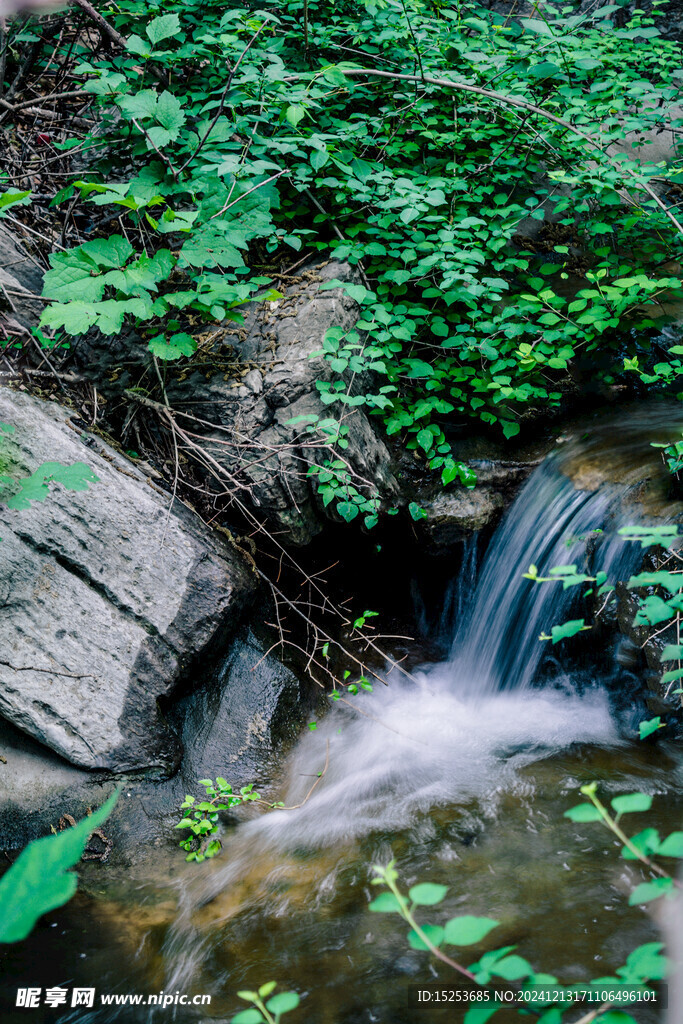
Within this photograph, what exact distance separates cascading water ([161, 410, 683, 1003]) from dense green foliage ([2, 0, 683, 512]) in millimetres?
578

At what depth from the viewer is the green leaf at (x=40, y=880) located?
0.56 m

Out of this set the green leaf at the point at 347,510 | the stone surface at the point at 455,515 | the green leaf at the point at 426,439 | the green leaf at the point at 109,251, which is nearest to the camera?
the green leaf at the point at 109,251

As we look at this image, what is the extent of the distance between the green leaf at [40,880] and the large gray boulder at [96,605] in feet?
7.92

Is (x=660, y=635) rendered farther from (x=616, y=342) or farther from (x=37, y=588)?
(x=37, y=588)

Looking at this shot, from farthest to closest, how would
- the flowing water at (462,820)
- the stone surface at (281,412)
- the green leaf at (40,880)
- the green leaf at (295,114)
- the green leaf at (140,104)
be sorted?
the stone surface at (281,412), the green leaf at (295,114), the green leaf at (140,104), the flowing water at (462,820), the green leaf at (40,880)

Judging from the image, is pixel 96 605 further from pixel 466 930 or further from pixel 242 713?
pixel 466 930

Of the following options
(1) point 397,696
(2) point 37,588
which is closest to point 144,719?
(2) point 37,588

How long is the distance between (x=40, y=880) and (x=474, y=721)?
318cm

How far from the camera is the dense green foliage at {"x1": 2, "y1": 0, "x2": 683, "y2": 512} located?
10.8 ft

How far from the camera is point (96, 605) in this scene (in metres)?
2.93

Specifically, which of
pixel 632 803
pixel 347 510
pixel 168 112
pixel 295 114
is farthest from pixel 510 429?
pixel 632 803

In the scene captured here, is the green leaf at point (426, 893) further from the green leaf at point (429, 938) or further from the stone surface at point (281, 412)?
the stone surface at point (281, 412)

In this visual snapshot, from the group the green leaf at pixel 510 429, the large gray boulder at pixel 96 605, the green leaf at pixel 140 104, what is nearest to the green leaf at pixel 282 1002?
the large gray boulder at pixel 96 605

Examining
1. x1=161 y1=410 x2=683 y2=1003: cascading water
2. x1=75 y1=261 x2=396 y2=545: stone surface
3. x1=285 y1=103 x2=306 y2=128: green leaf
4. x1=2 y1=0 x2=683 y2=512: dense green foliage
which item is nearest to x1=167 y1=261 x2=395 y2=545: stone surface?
x1=75 y1=261 x2=396 y2=545: stone surface
